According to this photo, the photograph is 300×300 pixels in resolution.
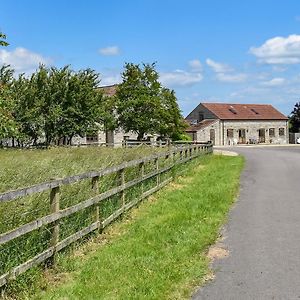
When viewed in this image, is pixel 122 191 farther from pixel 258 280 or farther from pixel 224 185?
pixel 224 185

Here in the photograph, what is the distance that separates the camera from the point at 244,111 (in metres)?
87.7

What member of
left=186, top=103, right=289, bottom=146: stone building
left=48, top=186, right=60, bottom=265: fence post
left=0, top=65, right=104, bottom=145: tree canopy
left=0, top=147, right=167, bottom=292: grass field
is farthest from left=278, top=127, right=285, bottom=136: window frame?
left=48, top=186, right=60, bottom=265: fence post

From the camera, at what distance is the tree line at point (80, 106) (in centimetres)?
4375

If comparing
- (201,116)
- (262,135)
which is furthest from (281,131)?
(201,116)

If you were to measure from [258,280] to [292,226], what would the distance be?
12.1 ft

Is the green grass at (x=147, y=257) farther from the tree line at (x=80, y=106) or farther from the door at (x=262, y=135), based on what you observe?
the door at (x=262, y=135)

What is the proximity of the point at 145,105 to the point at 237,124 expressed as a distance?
1336 inches

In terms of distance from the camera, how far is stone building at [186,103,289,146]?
81.8 metres

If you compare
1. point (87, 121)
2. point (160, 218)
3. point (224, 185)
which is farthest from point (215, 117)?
point (160, 218)

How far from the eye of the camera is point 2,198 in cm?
532

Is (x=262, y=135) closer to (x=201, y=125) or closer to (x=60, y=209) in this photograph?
(x=201, y=125)

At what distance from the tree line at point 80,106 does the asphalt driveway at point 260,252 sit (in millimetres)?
29698

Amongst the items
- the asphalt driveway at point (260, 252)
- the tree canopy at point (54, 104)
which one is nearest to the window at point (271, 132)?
the tree canopy at point (54, 104)

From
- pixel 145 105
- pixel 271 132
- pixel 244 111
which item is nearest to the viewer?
pixel 145 105
